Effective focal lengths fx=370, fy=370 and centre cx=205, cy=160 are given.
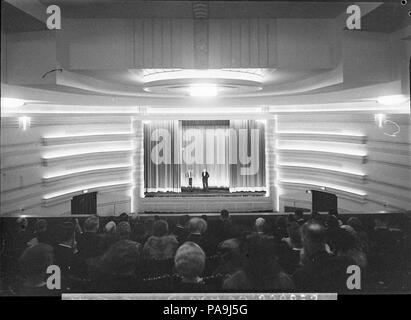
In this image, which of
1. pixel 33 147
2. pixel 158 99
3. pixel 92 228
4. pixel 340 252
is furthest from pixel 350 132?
pixel 33 147

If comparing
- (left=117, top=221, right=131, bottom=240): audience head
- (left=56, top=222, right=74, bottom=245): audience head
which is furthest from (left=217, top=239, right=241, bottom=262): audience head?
(left=56, top=222, right=74, bottom=245): audience head

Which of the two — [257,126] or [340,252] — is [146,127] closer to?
[257,126]

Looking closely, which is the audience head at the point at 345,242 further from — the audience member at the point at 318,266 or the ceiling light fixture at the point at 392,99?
the ceiling light fixture at the point at 392,99

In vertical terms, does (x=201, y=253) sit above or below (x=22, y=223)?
below

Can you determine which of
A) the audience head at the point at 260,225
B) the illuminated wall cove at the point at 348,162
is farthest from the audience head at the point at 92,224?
the illuminated wall cove at the point at 348,162

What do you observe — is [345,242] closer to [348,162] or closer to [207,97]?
[348,162]

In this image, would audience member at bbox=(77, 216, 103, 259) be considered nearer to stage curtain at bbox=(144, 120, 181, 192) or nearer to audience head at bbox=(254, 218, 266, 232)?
stage curtain at bbox=(144, 120, 181, 192)

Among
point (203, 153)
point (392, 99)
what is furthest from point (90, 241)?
point (392, 99)
